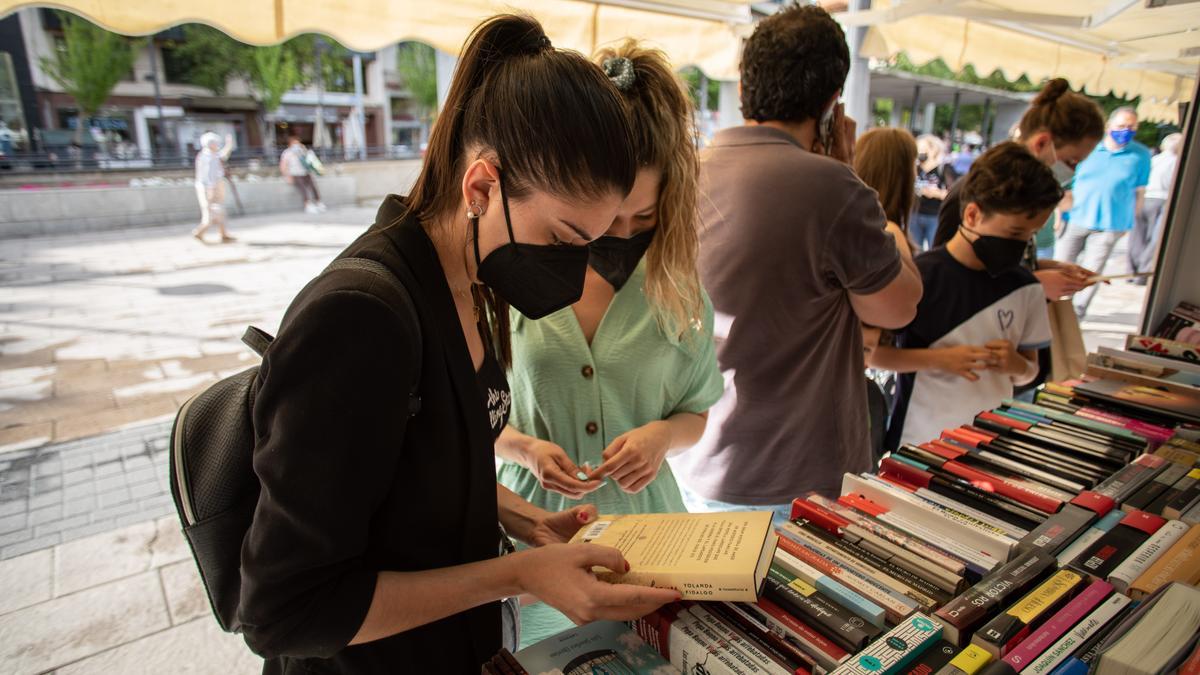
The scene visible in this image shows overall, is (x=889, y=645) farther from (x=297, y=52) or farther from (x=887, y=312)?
(x=297, y=52)

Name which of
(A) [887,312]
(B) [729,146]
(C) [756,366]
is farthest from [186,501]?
(A) [887,312]

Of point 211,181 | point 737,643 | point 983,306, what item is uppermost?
point 983,306

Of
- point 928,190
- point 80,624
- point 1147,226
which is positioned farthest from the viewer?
point 928,190

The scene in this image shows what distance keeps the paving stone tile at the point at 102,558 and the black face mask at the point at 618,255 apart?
9.05 feet

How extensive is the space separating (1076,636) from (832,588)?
0.93 ft

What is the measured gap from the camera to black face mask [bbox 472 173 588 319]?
3.22ft

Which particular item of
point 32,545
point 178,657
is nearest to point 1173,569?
point 178,657

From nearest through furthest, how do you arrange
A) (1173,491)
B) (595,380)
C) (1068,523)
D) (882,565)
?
(882,565), (1068,523), (1173,491), (595,380)

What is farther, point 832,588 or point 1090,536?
point 1090,536

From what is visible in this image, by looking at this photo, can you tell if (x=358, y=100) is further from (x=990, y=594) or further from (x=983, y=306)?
(x=990, y=594)

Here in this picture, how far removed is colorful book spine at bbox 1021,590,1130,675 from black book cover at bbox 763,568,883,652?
17cm

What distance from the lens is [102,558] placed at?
10.0 ft

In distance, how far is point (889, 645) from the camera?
2.62 ft

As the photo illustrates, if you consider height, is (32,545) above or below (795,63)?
below
